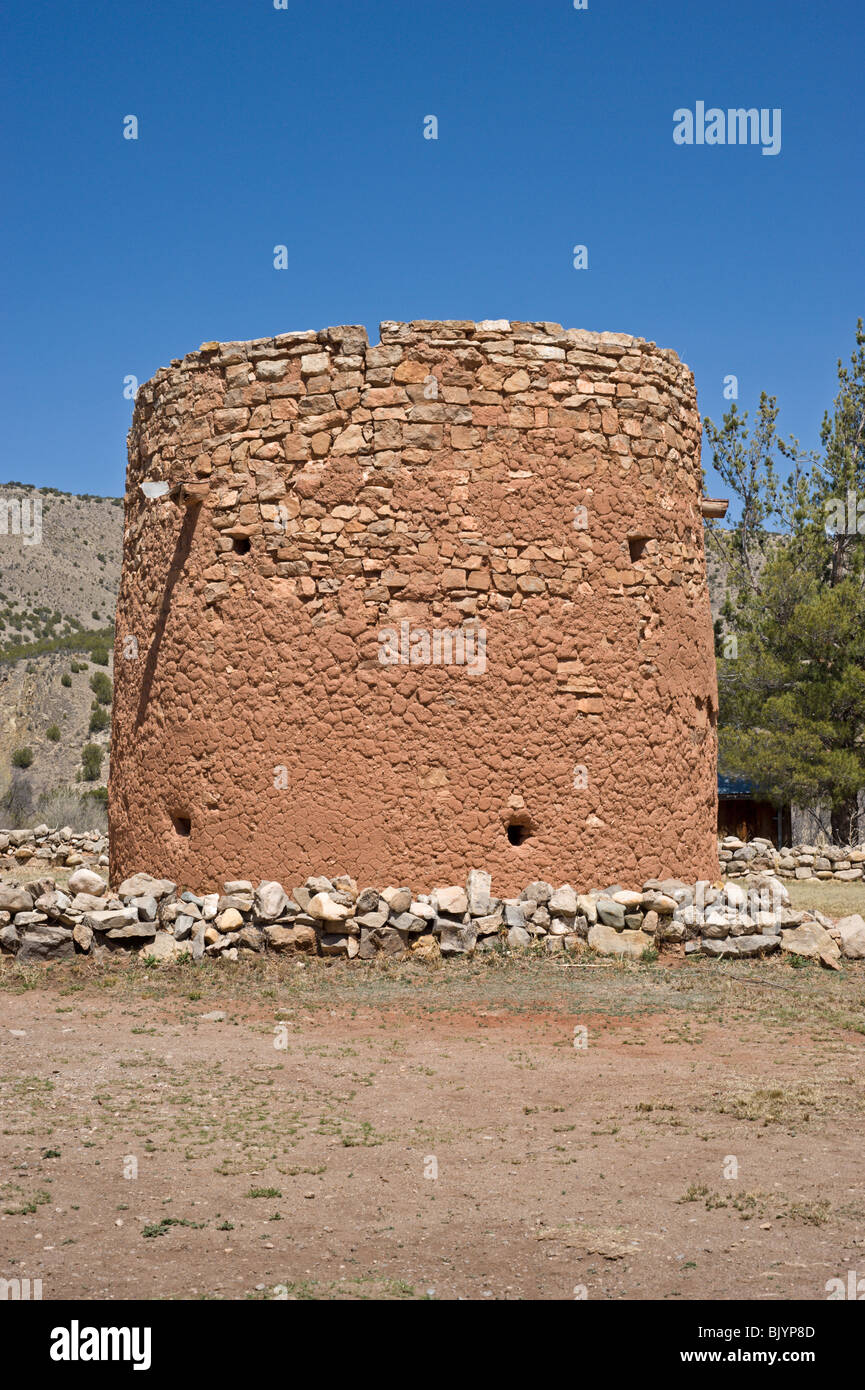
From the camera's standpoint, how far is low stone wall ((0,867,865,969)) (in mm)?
8484

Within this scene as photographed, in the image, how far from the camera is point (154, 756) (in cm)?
976

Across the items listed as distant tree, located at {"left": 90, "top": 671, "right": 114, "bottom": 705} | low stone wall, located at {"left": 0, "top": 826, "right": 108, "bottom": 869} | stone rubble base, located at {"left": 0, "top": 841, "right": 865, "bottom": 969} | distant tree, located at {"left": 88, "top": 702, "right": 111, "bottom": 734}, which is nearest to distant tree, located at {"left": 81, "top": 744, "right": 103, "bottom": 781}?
distant tree, located at {"left": 88, "top": 702, "right": 111, "bottom": 734}

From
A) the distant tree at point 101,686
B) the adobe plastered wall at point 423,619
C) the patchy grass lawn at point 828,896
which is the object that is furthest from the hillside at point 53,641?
the adobe plastered wall at point 423,619

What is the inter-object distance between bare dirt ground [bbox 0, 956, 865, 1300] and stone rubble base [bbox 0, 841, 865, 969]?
0.82 ft

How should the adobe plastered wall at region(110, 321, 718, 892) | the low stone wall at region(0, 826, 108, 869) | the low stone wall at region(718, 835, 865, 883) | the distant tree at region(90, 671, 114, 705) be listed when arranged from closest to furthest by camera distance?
the adobe plastered wall at region(110, 321, 718, 892), the low stone wall at region(0, 826, 108, 869), the low stone wall at region(718, 835, 865, 883), the distant tree at region(90, 671, 114, 705)

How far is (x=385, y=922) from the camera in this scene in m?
8.67

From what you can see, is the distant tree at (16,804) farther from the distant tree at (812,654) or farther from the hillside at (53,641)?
the distant tree at (812,654)

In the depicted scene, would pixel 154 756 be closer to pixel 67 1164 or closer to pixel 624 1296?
pixel 67 1164

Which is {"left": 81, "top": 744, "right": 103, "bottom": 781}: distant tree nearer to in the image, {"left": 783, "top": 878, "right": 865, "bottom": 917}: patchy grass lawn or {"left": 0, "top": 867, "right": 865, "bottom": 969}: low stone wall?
{"left": 783, "top": 878, "right": 865, "bottom": 917}: patchy grass lawn

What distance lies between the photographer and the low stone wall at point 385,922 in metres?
8.48

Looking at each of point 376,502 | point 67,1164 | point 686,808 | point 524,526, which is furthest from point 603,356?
point 67,1164

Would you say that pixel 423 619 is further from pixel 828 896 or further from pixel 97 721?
pixel 97 721
